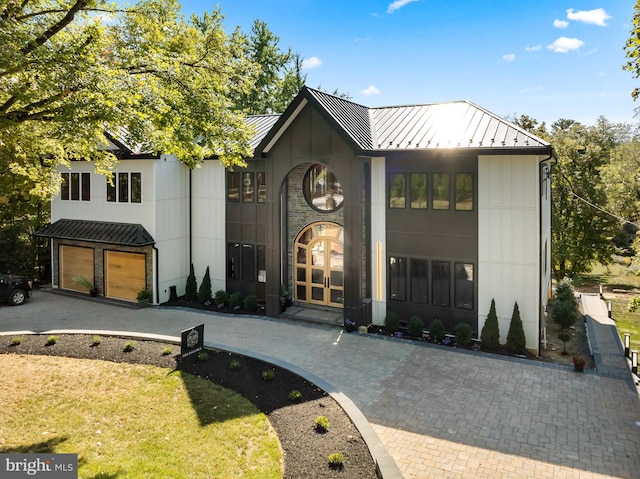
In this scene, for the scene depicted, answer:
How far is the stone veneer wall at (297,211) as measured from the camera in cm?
1742

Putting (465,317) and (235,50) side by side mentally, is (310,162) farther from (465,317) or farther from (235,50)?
(465,317)

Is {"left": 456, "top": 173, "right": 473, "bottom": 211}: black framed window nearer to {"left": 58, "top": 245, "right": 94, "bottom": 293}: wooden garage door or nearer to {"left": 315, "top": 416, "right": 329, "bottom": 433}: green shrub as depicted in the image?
{"left": 315, "top": 416, "right": 329, "bottom": 433}: green shrub

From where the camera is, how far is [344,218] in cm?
1603

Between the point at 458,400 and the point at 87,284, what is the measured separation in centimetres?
1657

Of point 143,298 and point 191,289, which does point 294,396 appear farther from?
point 143,298

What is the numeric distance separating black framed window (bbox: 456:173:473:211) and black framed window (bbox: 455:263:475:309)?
1.83m

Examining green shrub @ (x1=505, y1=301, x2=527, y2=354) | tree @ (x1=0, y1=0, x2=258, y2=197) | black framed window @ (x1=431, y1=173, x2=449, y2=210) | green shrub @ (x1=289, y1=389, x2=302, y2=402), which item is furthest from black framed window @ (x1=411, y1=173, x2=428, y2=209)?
green shrub @ (x1=289, y1=389, x2=302, y2=402)

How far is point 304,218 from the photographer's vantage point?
1761cm

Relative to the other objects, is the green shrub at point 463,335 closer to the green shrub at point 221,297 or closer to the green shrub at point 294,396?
the green shrub at point 294,396

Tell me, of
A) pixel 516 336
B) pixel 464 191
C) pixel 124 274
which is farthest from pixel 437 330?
pixel 124 274

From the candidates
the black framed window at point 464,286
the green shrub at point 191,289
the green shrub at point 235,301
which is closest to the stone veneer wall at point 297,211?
the green shrub at point 235,301

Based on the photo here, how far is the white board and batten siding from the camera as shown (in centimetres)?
1366

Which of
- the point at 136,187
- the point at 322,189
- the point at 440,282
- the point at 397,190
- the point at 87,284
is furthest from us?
the point at 87,284

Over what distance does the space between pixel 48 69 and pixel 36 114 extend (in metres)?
1.38
